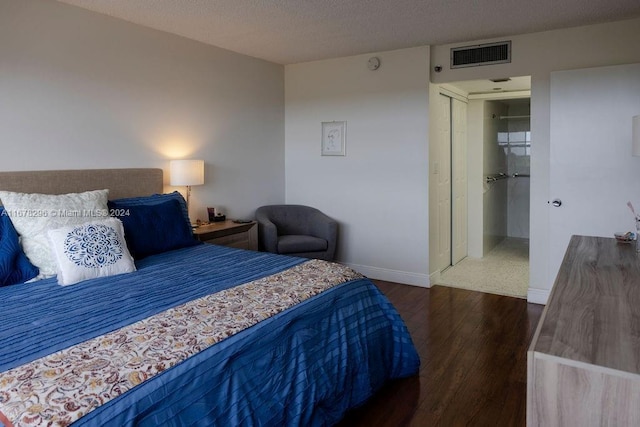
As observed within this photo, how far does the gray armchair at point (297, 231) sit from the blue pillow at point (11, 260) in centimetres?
227

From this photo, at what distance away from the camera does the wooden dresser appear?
3.55 feet

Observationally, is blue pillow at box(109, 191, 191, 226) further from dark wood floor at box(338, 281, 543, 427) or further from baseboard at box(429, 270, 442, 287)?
baseboard at box(429, 270, 442, 287)

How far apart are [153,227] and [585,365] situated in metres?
2.81

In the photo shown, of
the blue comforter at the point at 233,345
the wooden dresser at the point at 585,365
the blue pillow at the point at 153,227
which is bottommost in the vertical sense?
the blue comforter at the point at 233,345

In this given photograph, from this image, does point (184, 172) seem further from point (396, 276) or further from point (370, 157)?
point (396, 276)

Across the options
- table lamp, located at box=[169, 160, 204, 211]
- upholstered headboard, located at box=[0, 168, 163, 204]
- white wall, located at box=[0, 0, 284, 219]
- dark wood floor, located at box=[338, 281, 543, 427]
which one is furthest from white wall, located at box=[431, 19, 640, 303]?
upholstered headboard, located at box=[0, 168, 163, 204]

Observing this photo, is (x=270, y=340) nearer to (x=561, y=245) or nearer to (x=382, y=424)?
(x=382, y=424)

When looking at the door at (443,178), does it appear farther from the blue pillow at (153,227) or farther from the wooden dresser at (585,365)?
the wooden dresser at (585,365)

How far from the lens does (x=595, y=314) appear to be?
1438mm

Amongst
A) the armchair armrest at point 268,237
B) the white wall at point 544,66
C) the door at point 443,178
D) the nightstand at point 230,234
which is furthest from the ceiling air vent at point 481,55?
the nightstand at point 230,234

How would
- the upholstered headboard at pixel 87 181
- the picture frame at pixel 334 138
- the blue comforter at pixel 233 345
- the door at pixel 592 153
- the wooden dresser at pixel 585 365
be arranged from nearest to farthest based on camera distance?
the wooden dresser at pixel 585 365, the blue comforter at pixel 233 345, the upholstered headboard at pixel 87 181, the door at pixel 592 153, the picture frame at pixel 334 138

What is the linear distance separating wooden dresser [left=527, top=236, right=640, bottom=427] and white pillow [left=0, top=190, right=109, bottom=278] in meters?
2.51

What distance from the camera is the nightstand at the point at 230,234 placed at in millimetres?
3934

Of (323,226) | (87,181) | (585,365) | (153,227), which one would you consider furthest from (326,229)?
(585,365)
